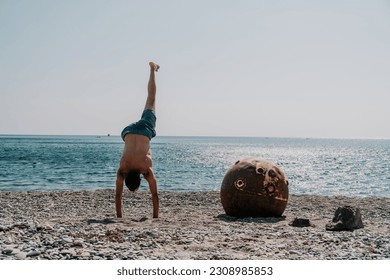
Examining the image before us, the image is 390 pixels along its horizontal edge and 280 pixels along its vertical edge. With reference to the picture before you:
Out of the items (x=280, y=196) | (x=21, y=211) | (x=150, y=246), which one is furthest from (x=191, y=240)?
(x=21, y=211)

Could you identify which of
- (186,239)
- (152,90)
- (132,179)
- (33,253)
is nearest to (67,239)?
(33,253)

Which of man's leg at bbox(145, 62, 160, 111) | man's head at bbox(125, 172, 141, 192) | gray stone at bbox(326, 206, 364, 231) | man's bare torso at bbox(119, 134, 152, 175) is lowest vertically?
gray stone at bbox(326, 206, 364, 231)

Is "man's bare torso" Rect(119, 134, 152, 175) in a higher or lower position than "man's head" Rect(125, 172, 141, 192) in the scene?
higher

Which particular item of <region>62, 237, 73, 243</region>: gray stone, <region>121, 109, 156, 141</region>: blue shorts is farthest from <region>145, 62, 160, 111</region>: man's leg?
<region>62, 237, 73, 243</region>: gray stone

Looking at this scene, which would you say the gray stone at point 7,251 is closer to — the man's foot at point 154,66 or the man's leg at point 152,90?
the man's leg at point 152,90

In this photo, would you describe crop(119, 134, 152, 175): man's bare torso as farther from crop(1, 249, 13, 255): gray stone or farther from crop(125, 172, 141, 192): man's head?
crop(1, 249, 13, 255): gray stone

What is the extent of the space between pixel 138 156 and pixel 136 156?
2.0 inches

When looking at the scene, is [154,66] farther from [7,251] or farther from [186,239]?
[7,251]

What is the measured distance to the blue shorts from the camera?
437 inches

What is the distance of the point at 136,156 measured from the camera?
10906mm

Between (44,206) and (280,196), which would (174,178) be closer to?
(44,206)

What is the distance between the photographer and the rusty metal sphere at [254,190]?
36.9ft

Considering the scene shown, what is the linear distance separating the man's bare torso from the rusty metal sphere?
2.37 meters
